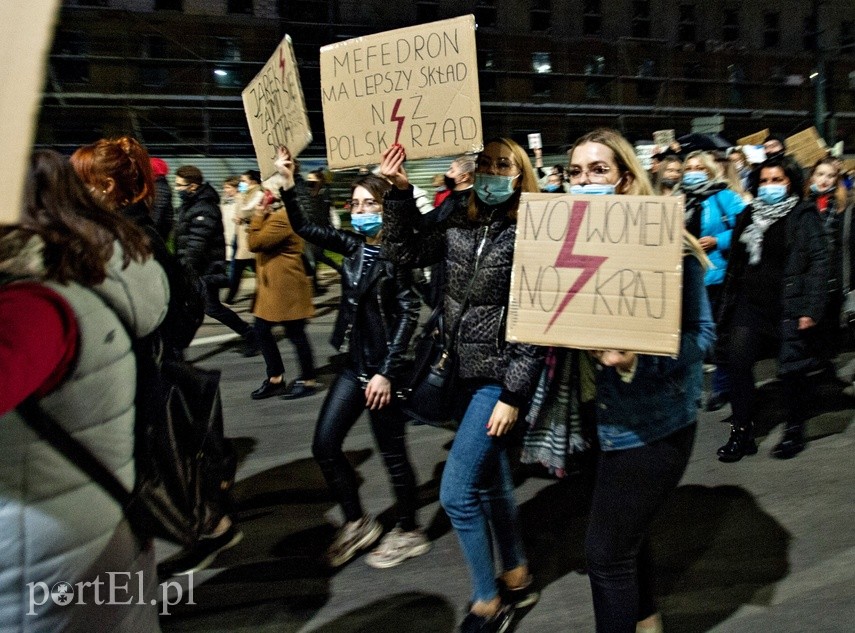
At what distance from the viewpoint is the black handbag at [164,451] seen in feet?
5.56

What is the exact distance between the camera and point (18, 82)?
54.3 inches

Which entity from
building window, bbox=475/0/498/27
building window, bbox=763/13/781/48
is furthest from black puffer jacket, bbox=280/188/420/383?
building window, bbox=763/13/781/48

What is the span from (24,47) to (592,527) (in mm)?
2091

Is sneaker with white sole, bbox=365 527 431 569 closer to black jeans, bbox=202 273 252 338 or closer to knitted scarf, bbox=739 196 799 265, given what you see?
knitted scarf, bbox=739 196 799 265

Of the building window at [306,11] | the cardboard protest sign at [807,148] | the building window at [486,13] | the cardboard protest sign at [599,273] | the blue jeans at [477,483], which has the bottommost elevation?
the blue jeans at [477,483]

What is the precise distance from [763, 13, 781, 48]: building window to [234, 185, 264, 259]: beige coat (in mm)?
33957

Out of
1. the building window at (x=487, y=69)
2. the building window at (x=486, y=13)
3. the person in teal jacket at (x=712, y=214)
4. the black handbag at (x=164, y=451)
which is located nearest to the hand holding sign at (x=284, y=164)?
the black handbag at (x=164, y=451)

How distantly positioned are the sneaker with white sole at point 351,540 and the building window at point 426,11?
25.7 m

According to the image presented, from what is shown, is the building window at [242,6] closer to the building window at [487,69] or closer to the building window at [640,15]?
the building window at [487,69]

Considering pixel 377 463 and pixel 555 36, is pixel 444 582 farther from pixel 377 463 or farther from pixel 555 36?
pixel 555 36

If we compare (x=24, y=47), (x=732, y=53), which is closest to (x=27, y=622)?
(x=24, y=47)

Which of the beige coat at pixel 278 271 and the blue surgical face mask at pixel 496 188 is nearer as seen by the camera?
the blue surgical face mask at pixel 496 188

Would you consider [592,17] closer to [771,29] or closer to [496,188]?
[771,29]

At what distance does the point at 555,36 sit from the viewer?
29.0m
